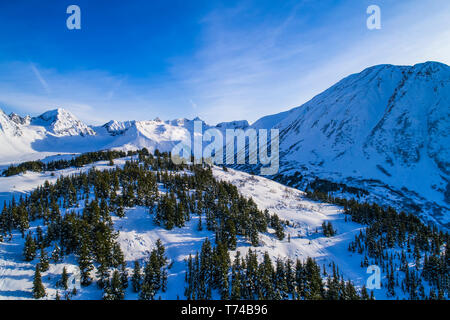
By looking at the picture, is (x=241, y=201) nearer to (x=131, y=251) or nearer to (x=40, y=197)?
(x=131, y=251)

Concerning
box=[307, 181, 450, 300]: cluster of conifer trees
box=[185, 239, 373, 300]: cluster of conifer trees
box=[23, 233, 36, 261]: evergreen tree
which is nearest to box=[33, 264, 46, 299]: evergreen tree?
box=[23, 233, 36, 261]: evergreen tree

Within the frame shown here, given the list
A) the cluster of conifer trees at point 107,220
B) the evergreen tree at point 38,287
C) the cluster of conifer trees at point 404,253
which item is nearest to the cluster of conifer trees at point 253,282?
the cluster of conifer trees at point 107,220

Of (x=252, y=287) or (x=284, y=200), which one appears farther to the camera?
(x=284, y=200)

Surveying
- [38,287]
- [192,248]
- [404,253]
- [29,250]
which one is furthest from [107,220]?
[404,253]

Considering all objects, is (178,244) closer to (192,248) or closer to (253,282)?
(192,248)

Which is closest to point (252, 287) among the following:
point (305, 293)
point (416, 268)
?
point (305, 293)

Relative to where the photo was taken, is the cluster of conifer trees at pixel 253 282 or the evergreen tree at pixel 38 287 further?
the cluster of conifer trees at pixel 253 282

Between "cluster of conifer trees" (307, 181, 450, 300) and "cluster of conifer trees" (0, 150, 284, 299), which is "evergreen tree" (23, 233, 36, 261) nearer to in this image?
"cluster of conifer trees" (0, 150, 284, 299)

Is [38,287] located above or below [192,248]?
above

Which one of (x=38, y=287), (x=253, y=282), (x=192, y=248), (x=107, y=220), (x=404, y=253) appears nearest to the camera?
(x=38, y=287)

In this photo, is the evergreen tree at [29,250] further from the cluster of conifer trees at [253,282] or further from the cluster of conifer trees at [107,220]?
the cluster of conifer trees at [253,282]
